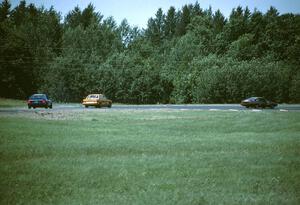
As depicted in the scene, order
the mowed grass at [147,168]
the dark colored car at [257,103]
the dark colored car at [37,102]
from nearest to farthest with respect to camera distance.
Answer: the mowed grass at [147,168] → the dark colored car at [37,102] → the dark colored car at [257,103]

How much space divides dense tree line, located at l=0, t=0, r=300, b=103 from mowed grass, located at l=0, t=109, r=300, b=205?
129 feet

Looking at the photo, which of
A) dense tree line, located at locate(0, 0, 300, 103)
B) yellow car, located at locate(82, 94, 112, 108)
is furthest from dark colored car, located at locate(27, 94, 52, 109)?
dense tree line, located at locate(0, 0, 300, 103)

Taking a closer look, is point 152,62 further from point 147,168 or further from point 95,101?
point 147,168

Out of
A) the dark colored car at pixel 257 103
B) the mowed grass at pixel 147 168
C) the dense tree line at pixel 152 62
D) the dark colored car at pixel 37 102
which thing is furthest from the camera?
the dense tree line at pixel 152 62

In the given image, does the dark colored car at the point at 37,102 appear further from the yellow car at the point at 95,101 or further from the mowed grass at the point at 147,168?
the mowed grass at the point at 147,168

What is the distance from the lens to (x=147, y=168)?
1123 centimetres

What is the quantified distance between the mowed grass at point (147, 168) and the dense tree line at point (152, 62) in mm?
39276

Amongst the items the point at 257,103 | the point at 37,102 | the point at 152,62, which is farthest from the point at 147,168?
the point at 152,62

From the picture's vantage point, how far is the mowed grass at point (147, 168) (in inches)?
339

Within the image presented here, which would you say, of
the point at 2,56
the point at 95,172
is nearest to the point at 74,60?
the point at 2,56

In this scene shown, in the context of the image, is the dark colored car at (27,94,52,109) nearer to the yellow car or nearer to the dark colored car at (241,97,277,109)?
the yellow car

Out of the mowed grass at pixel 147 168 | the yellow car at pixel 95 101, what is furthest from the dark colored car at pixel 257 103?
the mowed grass at pixel 147 168

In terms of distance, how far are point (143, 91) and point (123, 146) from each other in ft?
155

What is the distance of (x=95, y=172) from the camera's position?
10.7 meters
